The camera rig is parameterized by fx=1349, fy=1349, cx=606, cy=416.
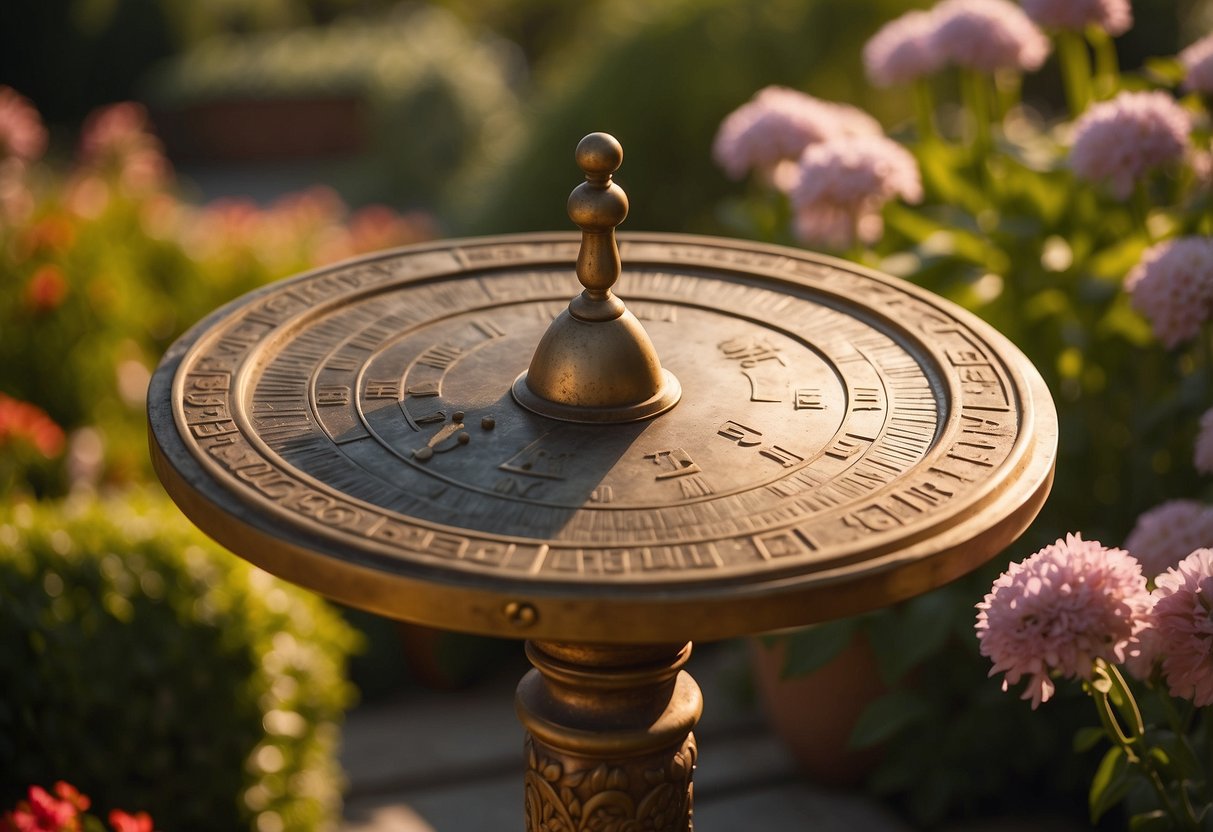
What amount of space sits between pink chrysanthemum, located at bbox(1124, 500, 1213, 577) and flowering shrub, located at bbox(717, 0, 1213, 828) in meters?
0.21

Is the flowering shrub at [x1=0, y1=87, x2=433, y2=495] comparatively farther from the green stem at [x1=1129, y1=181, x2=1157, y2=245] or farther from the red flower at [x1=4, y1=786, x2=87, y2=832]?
the green stem at [x1=1129, y1=181, x2=1157, y2=245]

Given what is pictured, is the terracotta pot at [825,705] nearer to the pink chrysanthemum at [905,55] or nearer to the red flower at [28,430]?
the pink chrysanthemum at [905,55]

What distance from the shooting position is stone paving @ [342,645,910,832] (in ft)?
11.2

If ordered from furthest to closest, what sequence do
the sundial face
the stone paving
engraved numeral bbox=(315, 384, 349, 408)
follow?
the stone paving < engraved numeral bbox=(315, 384, 349, 408) < the sundial face

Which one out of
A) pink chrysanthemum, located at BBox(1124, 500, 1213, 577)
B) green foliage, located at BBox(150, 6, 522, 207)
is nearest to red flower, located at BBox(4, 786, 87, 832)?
pink chrysanthemum, located at BBox(1124, 500, 1213, 577)

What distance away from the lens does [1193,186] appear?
136 inches

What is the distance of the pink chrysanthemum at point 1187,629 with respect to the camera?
1.93 meters

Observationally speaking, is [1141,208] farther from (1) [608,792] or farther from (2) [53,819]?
(2) [53,819]

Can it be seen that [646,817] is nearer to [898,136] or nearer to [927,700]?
[927,700]

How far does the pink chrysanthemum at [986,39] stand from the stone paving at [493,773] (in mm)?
1845

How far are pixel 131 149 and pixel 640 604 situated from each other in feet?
15.1

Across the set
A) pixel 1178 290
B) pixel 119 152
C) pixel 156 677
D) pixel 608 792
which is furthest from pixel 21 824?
pixel 119 152

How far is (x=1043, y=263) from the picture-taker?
333 centimetres

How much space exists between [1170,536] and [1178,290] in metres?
0.50
